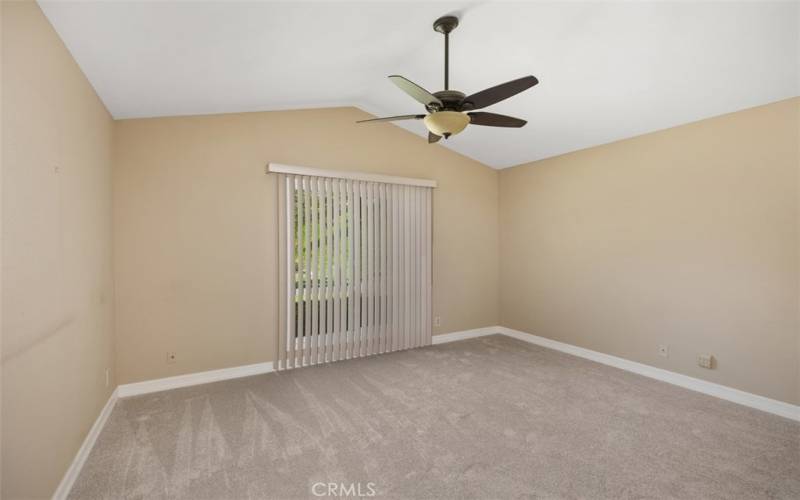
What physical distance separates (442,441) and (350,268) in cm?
227

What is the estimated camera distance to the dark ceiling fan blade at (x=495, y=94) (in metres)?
2.15

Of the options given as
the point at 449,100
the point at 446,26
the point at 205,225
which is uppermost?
the point at 446,26

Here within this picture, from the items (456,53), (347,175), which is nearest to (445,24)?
(456,53)

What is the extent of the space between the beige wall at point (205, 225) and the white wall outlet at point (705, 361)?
393 centimetres

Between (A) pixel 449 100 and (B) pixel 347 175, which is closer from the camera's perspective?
(A) pixel 449 100

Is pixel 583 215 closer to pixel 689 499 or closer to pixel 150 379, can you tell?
pixel 689 499

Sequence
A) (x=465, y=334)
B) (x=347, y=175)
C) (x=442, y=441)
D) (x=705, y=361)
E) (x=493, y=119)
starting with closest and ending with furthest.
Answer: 1. (x=442, y=441)
2. (x=493, y=119)
3. (x=705, y=361)
4. (x=347, y=175)
5. (x=465, y=334)

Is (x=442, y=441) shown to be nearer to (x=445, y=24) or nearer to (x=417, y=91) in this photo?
(x=417, y=91)

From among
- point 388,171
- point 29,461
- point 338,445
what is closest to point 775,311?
point 338,445

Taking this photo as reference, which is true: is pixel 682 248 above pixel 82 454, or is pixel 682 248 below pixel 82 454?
above

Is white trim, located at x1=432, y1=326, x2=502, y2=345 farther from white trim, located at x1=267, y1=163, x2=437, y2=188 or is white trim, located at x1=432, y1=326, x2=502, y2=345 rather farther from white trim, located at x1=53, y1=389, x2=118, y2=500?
white trim, located at x1=53, y1=389, x2=118, y2=500

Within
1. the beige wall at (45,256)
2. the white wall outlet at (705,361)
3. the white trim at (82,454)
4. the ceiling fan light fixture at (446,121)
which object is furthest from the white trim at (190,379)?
the white wall outlet at (705,361)

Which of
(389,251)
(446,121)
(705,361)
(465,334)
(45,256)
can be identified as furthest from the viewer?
(465,334)

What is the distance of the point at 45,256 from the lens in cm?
182
